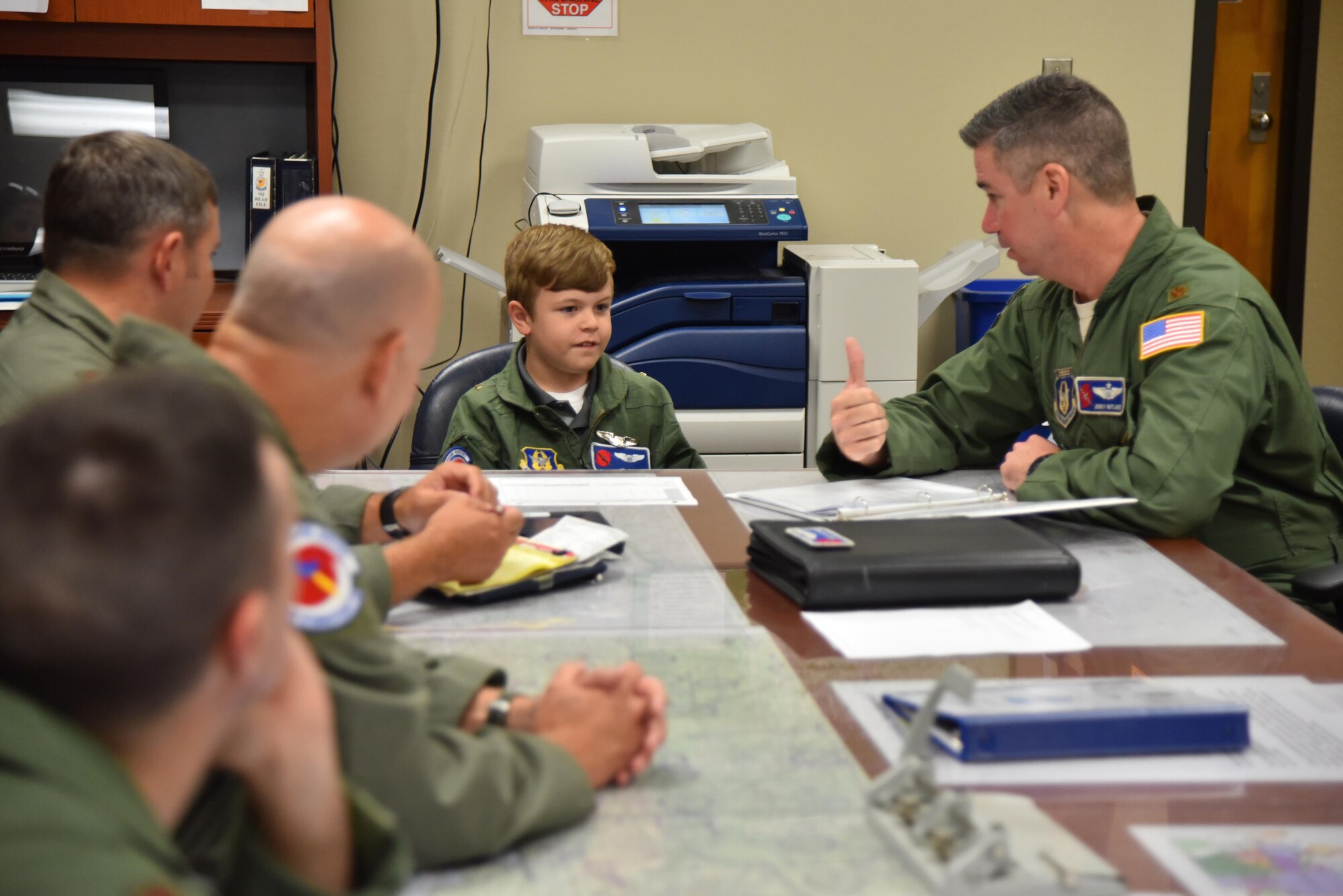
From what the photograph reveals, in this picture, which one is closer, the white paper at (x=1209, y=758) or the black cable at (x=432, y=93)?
the white paper at (x=1209, y=758)

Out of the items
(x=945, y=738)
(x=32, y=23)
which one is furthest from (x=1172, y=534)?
(x=32, y=23)

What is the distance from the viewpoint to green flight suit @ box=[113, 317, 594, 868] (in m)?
0.80

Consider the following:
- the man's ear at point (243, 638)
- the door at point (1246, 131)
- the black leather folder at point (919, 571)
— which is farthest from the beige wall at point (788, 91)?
the man's ear at point (243, 638)

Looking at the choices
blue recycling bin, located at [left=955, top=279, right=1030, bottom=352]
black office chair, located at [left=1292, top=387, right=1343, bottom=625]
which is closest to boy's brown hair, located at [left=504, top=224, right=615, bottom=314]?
black office chair, located at [left=1292, top=387, right=1343, bottom=625]

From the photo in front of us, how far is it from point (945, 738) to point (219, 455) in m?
0.63

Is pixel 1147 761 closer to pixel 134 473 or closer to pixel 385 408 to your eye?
pixel 385 408

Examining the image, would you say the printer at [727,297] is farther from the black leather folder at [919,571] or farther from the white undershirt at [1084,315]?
the black leather folder at [919,571]

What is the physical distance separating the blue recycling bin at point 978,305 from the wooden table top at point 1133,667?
206cm

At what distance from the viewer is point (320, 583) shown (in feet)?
2.75

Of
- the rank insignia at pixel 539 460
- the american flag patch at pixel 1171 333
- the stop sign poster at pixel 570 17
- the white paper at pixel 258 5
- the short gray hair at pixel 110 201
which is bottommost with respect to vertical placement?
the rank insignia at pixel 539 460

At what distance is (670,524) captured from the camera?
1.67 metres

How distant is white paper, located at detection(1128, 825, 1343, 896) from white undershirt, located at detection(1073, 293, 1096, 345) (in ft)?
3.96

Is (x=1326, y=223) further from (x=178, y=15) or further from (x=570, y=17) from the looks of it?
(x=178, y=15)

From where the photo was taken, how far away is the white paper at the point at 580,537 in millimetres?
1433
